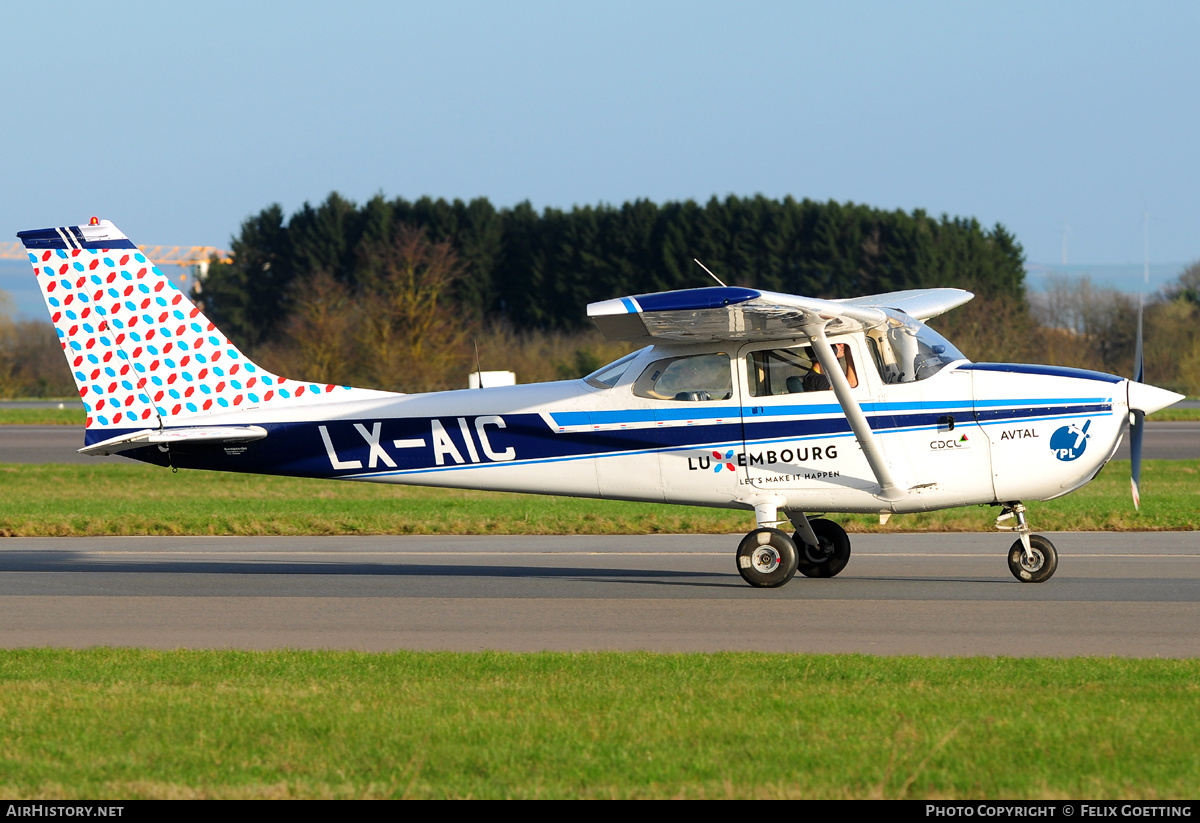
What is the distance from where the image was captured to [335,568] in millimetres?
12883

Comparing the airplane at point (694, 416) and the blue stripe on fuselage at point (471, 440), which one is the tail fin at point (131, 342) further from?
the blue stripe on fuselage at point (471, 440)

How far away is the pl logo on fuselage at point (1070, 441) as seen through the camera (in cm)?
1073

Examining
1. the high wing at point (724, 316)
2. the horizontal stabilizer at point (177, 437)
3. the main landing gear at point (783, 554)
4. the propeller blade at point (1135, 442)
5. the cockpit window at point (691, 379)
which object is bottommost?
the main landing gear at point (783, 554)

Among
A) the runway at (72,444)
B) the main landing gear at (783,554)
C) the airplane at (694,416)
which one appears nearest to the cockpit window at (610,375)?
the airplane at (694,416)

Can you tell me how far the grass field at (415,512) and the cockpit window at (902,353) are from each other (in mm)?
4830

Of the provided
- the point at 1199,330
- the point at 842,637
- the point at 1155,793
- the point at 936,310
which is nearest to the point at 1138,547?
the point at 936,310

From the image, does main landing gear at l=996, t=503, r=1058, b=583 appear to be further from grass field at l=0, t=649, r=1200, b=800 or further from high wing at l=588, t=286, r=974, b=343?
grass field at l=0, t=649, r=1200, b=800

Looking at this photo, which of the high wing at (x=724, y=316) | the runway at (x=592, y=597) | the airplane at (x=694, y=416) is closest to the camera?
the runway at (x=592, y=597)

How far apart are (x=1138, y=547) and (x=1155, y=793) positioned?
9316 mm

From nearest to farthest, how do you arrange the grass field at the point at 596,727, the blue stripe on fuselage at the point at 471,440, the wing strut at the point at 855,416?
the grass field at the point at 596,727 → the wing strut at the point at 855,416 → the blue stripe on fuselage at the point at 471,440

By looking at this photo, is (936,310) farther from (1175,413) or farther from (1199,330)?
(1199,330)

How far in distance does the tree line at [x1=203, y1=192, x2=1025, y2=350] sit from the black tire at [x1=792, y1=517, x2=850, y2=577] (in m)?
52.3

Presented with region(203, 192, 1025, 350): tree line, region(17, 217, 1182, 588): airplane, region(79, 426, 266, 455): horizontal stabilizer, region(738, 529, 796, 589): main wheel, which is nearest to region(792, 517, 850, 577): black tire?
region(17, 217, 1182, 588): airplane

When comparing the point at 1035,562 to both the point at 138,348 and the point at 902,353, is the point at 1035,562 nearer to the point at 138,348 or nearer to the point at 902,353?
the point at 902,353
